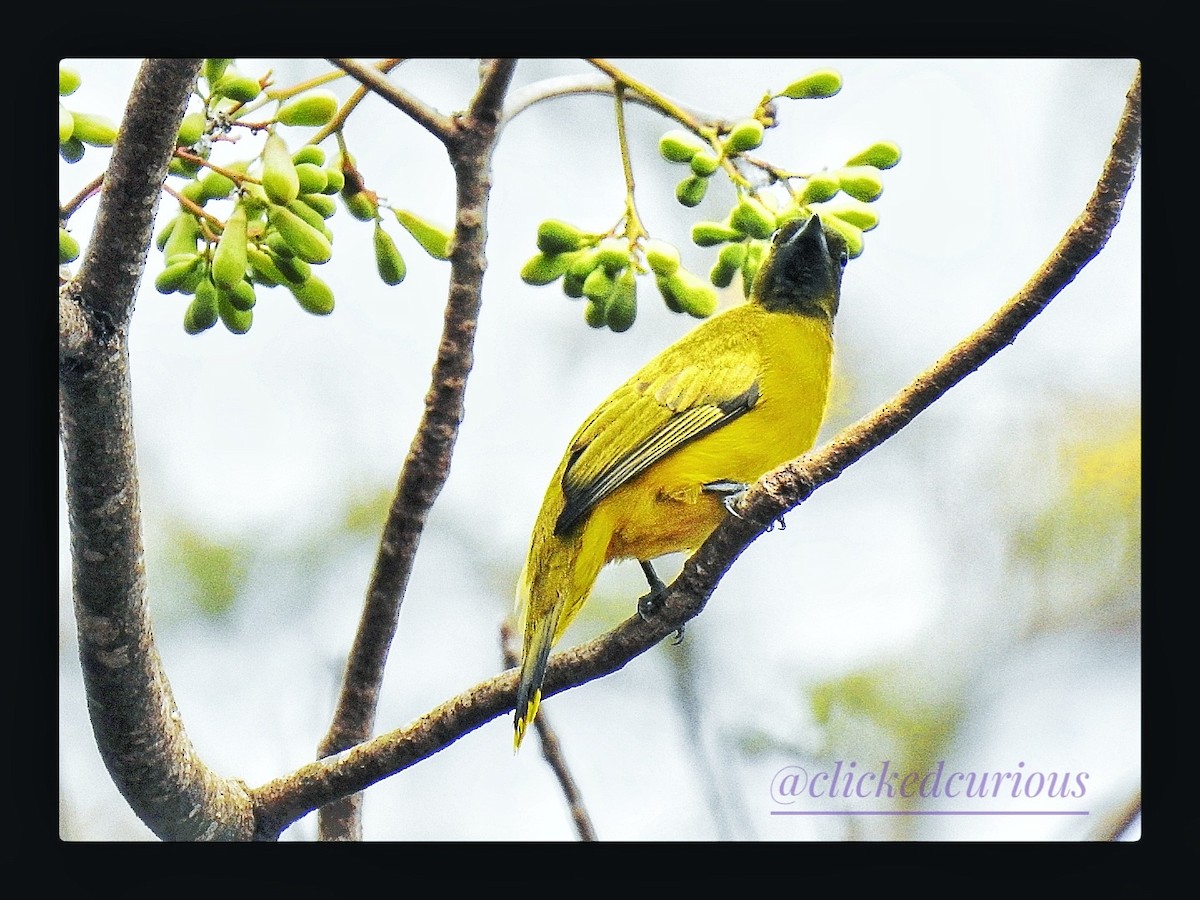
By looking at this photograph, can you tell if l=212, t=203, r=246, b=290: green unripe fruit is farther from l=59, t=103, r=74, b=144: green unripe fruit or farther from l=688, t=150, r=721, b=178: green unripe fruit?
l=688, t=150, r=721, b=178: green unripe fruit

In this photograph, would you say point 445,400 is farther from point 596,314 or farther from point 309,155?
point 309,155

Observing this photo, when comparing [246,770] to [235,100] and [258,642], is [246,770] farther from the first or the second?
[235,100]

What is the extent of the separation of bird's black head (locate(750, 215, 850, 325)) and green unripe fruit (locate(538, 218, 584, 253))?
0.33 metres

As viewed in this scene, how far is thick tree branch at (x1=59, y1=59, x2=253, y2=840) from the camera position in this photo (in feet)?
6.57

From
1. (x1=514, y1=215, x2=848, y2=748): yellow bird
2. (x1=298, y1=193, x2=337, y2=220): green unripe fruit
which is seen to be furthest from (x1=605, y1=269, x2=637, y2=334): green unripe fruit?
(x1=298, y1=193, x2=337, y2=220): green unripe fruit

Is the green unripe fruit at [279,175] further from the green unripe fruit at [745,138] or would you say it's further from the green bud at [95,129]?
the green unripe fruit at [745,138]

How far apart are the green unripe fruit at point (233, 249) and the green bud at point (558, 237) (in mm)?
473

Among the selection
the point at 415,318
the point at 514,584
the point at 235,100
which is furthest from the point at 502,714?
the point at 235,100

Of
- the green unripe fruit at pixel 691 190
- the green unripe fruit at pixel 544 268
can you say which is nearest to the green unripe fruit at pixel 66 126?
the green unripe fruit at pixel 544 268

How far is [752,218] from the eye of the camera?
2250mm

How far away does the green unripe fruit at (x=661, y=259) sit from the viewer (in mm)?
2213
